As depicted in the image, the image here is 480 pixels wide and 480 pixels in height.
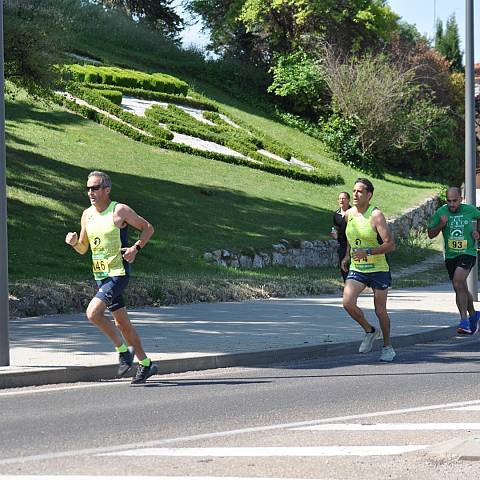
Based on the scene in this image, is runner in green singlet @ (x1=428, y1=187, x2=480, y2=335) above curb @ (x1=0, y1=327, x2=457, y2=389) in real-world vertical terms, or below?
above

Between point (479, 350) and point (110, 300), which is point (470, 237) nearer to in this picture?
point (479, 350)

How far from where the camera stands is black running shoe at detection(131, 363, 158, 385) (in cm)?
1167

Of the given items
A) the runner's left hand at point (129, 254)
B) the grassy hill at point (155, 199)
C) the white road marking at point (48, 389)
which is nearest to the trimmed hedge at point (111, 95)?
the grassy hill at point (155, 199)

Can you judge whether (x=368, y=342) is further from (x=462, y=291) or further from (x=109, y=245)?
(x=109, y=245)

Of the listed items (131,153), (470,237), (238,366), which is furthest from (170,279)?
(131,153)

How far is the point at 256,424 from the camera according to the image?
29.8 feet

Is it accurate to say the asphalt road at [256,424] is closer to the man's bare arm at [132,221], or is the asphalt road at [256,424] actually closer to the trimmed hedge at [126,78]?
the man's bare arm at [132,221]

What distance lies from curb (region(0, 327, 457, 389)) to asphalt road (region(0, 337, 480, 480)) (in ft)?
0.85

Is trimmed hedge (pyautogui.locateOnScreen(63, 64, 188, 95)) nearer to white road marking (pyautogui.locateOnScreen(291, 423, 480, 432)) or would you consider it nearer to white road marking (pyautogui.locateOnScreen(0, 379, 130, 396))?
white road marking (pyautogui.locateOnScreen(0, 379, 130, 396))

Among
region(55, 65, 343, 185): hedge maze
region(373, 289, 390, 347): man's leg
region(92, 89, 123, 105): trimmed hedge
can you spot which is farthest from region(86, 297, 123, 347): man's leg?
region(92, 89, 123, 105): trimmed hedge

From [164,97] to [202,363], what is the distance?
125 feet

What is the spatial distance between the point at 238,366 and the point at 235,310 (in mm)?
6014

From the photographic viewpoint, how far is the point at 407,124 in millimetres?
54531

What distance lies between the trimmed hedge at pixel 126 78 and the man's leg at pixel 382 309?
1335 inches
